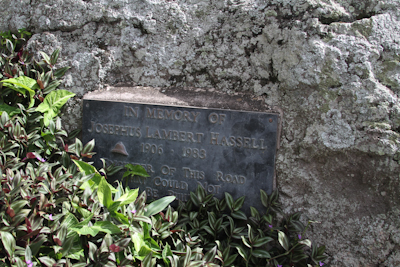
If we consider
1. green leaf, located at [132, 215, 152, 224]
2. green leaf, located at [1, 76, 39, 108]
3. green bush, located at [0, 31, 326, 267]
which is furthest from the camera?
green leaf, located at [1, 76, 39, 108]

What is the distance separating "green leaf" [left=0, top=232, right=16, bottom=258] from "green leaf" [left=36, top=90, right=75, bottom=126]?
78 centimetres

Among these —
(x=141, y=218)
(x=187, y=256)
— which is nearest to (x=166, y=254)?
(x=187, y=256)

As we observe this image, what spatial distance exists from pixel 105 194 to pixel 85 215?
0.46ft

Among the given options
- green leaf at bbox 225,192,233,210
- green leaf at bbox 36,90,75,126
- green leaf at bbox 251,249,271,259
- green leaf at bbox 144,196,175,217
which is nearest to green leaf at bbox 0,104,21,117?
green leaf at bbox 36,90,75,126

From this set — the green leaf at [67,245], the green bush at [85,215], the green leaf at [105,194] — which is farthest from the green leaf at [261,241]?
the green leaf at [67,245]

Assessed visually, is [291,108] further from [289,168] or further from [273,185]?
[273,185]

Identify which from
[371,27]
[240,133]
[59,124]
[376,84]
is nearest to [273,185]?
[240,133]

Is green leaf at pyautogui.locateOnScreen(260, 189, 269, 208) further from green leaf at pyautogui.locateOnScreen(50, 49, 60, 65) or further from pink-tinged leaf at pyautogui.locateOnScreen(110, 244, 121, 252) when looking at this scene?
green leaf at pyautogui.locateOnScreen(50, 49, 60, 65)

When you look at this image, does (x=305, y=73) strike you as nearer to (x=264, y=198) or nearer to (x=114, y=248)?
(x=264, y=198)

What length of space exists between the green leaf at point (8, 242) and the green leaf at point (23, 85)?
0.87 metres

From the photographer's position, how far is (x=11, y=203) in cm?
142

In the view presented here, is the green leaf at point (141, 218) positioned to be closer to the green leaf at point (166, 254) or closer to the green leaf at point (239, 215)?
the green leaf at point (166, 254)

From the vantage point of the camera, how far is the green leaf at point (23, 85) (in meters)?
1.83

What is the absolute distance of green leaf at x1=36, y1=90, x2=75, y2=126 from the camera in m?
1.88
